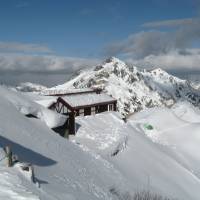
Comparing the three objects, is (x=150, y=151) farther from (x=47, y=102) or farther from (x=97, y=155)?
(x=47, y=102)

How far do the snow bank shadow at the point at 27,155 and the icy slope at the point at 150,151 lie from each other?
9.64 metres

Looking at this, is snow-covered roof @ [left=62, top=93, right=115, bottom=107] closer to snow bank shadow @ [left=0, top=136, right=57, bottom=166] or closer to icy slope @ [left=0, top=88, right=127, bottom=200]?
icy slope @ [left=0, top=88, right=127, bottom=200]

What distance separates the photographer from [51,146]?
3158cm

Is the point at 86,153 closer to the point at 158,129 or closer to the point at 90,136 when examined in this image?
the point at 90,136

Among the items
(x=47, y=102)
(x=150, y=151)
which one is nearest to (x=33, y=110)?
(x=47, y=102)

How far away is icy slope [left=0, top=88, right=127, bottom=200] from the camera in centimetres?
1986

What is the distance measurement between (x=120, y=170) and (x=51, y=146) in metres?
7.99

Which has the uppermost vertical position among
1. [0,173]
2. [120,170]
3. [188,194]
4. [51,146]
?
[0,173]

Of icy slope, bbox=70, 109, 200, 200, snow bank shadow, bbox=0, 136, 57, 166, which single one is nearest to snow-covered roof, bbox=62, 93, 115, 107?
icy slope, bbox=70, 109, 200, 200

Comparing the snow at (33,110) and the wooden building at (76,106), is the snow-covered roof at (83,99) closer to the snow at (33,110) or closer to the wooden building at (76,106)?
the wooden building at (76,106)

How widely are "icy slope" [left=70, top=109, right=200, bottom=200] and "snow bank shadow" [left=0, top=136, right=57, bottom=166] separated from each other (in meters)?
9.64

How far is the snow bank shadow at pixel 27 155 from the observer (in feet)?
80.0

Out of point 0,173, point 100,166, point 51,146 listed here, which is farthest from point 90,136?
point 0,173

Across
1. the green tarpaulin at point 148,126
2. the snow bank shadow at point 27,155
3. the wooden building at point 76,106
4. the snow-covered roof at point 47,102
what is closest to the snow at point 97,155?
the snow bank shadow at point 27,155
